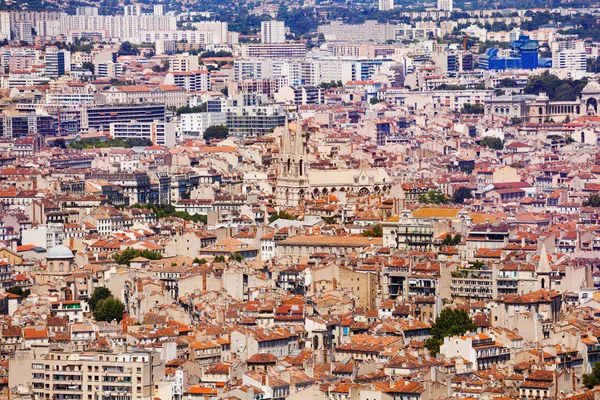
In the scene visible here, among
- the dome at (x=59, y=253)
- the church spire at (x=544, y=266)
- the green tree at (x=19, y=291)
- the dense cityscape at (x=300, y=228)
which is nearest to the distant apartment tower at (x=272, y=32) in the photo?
the dense cityscape at (x=300, y=228)

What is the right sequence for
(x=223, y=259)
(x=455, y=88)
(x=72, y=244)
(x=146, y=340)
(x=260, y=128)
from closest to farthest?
(x=146, y=340), (x=223, y=259), (x=72, y=244), (x=260, y=128), (x=455, y=88)

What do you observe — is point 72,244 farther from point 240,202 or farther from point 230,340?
point 230,340

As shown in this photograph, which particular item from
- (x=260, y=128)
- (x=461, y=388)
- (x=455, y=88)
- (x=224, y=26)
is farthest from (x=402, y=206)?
(x=224, y=26)

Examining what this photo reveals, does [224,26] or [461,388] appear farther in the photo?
[224,26]

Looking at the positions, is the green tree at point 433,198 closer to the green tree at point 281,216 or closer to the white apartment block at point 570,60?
the green tree at point 281,216

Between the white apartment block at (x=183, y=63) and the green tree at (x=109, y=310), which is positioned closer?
the green tree at (x=109, y=310)

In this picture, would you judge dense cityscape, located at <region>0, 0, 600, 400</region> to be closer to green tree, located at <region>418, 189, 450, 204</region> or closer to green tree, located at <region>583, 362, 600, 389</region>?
green tree, located at <region>583, 362, 600, 389</region>

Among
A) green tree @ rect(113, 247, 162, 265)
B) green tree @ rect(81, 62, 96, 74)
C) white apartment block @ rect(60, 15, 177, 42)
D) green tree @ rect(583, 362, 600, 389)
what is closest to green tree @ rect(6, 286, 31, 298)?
green tree @ rect(113, 247, 162, 265)
